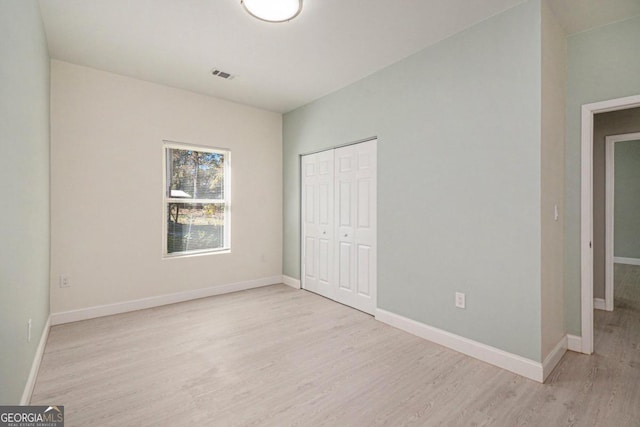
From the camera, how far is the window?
398 centimetres

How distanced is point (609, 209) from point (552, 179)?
2.05 meters

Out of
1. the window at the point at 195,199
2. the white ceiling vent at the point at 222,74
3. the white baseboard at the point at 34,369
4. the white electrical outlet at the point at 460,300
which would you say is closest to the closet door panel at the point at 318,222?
the window at the point at 195,199

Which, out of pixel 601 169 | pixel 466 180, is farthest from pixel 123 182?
pixel 601 169

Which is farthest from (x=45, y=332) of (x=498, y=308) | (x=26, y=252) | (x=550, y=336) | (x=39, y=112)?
(x=550, y=336)

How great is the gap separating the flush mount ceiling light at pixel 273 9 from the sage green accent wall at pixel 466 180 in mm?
1319

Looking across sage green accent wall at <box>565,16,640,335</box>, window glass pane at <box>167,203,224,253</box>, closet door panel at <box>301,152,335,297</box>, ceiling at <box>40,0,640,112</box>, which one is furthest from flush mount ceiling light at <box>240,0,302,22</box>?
window glass pane at <box>167,203,224,253</box>

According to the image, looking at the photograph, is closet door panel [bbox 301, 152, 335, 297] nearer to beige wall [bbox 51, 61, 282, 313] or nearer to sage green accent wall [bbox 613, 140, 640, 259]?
beige wall [bbox 51, 61, 282, 313]

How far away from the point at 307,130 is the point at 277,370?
10.6ft

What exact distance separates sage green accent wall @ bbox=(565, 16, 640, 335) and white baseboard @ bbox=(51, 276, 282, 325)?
3.77m

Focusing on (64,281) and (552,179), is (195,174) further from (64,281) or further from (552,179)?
(552,179)

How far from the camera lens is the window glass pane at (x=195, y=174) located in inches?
157

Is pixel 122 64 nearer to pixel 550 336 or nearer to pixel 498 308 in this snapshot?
pixel 498 308

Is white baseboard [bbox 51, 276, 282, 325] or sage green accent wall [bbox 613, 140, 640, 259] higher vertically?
→ sage green accent wall [bbox 613, 140, 640, 259]

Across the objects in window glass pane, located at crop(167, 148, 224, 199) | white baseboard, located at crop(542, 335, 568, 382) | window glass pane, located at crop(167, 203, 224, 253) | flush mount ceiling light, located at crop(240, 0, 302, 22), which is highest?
flush mount ceiling light, located at crop(240, 0, 302, 22)
